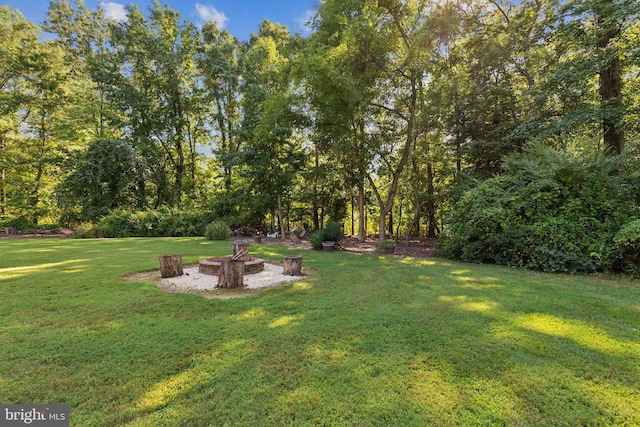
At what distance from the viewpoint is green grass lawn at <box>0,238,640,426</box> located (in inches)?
64.6

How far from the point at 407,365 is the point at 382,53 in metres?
9.80

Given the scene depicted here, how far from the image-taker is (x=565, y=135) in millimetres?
7656

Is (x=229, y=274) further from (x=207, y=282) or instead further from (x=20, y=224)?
(x=20, y=224)

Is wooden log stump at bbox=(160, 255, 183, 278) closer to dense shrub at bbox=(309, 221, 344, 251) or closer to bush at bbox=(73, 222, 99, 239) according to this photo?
dense shrub at bbox=(309, 221, 344, 251)

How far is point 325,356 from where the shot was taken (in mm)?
2213

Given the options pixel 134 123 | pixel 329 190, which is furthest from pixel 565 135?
pixel 134 123

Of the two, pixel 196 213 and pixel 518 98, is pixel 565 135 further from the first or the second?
pixel 196 213

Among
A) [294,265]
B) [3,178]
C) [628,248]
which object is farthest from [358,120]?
[3,178]

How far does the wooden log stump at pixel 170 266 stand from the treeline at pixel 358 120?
259 inches

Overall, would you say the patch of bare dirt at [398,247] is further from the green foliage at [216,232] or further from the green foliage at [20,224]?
the green foliage at [20,224]

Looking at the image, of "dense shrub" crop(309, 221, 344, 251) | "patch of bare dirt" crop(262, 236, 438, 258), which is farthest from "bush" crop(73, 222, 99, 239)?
"dense shrub" crop(309, 221, 344, 251)

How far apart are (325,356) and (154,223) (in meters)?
13.9

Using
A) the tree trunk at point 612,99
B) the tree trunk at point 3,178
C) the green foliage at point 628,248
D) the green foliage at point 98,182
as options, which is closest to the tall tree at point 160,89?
the green foliage at point 98,182

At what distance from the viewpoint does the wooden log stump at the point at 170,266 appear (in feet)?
15.8
